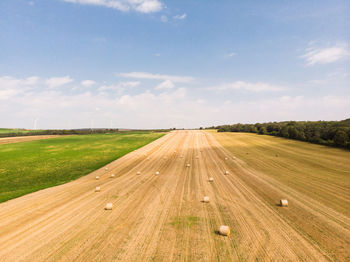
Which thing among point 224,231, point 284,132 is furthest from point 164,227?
point 284,132

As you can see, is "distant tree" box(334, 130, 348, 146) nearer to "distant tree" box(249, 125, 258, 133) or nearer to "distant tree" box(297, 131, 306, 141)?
"distant tree" box(297, 131, 306, 141)

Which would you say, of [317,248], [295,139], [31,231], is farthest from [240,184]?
[295,139]

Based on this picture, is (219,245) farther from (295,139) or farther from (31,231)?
(295,139)

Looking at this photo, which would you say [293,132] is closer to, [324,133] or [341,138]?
[324,133]

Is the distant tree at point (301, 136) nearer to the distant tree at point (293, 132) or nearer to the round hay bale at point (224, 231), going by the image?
the distant tree at point (293, 132)

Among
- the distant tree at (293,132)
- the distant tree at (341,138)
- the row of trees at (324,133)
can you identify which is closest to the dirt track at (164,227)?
the distant tree at (341,138)

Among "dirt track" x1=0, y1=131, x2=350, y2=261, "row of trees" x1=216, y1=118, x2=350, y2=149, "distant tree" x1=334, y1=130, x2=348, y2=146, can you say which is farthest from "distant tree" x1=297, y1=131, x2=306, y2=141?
"dirt track" x1=0, y1=131, x2=350, y2=261
